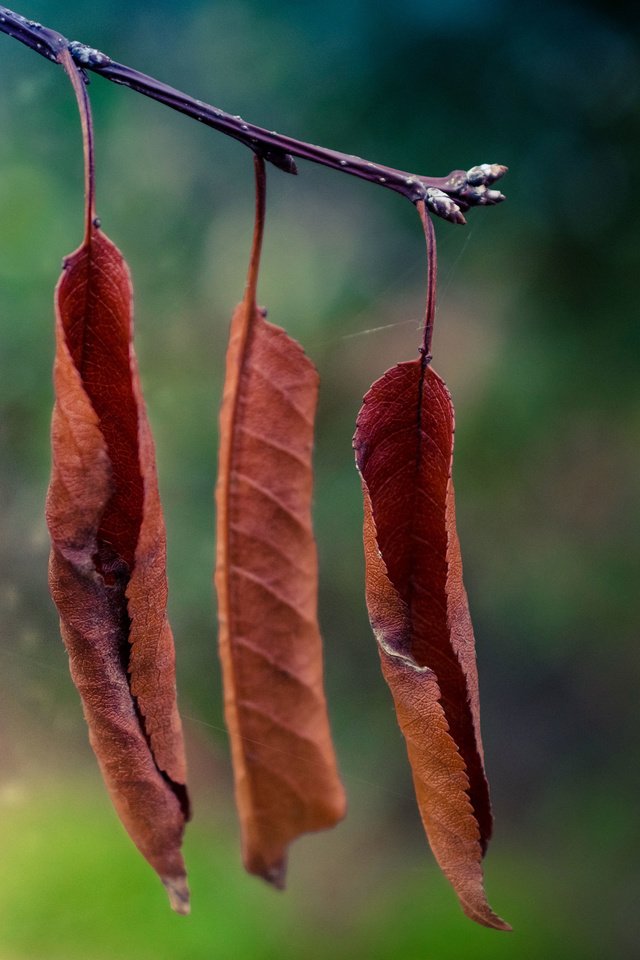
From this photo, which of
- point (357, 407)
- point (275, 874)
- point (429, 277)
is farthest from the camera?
point (357, 407)

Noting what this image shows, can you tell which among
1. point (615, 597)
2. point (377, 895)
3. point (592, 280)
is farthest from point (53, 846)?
point (592, 280)

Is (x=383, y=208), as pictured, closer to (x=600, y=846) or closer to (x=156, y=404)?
(x=156, y=404)

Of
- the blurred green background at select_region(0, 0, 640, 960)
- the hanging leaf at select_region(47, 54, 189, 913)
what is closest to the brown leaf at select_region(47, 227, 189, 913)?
the hanging leaf at select_region(47, 54, 189, 913)

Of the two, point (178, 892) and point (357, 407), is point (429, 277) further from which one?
point (357, 407)

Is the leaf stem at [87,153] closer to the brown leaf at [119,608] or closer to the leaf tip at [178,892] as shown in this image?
the brown leaf at [119,608]

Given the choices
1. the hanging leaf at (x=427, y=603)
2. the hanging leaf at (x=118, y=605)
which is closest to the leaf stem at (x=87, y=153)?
the hanging leaf at (x=118, y=605)

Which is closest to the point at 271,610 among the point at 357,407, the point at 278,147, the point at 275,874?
the point at 275,874
